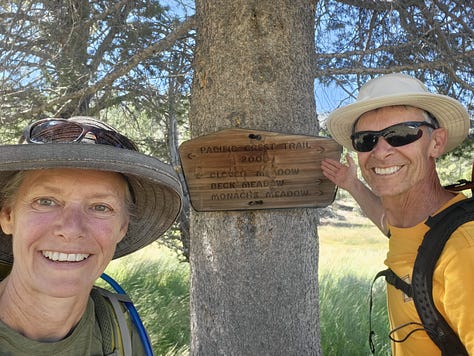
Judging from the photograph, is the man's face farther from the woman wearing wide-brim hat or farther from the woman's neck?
the woman's neck

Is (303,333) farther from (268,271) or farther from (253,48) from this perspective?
(253,48)

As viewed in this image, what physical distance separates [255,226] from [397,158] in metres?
0.84

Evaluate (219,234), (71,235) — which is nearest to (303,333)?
(219,234)

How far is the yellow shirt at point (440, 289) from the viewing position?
1686mm

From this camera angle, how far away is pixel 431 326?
6.05ft

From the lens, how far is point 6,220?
1785 mm

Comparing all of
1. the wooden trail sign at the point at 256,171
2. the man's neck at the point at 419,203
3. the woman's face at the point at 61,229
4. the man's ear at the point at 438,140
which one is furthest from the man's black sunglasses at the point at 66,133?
the man's ear at the point at 438,140

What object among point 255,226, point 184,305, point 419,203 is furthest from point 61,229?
point 184,305

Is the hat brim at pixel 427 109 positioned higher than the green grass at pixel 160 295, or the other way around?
the hat brim at pixel 427 109

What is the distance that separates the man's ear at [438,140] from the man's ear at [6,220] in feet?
5.78

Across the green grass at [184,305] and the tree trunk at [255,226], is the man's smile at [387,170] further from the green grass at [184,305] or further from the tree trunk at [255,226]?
the green grass at [184,305]

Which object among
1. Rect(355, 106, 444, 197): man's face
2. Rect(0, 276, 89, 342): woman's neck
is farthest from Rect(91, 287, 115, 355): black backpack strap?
Rect(355, 106, 444, 197): man's face

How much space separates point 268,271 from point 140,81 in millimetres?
3093

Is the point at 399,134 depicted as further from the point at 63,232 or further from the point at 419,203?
the point at 63,232
